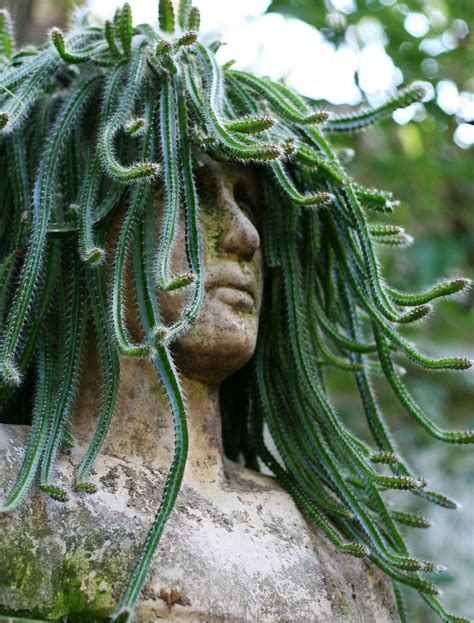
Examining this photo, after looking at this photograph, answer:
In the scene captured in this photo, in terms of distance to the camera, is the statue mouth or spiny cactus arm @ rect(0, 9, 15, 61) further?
spiny cactus arm @ rect(0, 9, 15, 61)

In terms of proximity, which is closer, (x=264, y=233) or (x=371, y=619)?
(x=371, y=619)

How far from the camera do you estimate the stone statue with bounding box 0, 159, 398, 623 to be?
133 cm

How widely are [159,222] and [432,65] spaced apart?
169 cm

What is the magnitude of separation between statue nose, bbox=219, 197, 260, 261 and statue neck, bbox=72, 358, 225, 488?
0.27m

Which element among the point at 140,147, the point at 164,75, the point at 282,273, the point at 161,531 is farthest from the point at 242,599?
the point at 164,75

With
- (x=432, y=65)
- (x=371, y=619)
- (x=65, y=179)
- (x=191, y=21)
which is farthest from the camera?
(x=432, y=65)

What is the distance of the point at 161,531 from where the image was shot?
1.32 metres

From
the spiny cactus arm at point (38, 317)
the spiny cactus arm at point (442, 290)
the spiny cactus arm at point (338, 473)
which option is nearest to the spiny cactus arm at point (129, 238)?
the spiny cactus arm at point (38, 317)

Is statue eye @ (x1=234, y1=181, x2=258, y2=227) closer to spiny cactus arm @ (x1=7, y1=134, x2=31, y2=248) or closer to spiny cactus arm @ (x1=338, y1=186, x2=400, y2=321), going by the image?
spiny cactus arm @ (x1=338, y1=186, x2=400, y2=321)

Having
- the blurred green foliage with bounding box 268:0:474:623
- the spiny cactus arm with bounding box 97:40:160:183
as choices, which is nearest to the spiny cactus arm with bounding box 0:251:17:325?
the spiny cactus arm with bounding box 97:40:160:183

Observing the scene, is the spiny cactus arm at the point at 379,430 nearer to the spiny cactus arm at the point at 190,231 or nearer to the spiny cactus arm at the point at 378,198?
the spiny cactus arm at the point at 378,198

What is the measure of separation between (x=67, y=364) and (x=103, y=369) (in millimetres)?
65

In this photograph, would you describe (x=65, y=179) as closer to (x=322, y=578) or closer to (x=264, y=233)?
(x=264, y=233)

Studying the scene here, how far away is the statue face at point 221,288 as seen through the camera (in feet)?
5.30
